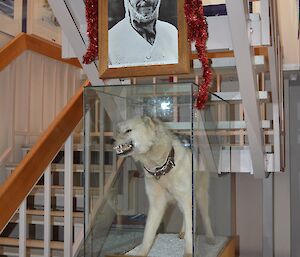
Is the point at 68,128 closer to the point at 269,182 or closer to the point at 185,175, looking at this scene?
the point at 185,175

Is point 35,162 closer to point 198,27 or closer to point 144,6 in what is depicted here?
point 144,6

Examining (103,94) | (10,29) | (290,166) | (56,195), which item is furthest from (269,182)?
(10,29)

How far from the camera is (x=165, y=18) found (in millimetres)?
1793

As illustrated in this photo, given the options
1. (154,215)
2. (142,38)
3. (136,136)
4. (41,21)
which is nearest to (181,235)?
(154,215)

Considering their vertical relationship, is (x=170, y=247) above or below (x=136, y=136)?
below

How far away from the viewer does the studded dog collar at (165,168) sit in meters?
1.78

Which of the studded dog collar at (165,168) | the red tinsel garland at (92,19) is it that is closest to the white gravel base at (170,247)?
the studded dog collar at (165,168)

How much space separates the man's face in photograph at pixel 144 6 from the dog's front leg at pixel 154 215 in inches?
27.7

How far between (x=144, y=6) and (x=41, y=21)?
264 cm

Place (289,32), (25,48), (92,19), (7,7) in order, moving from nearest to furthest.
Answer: (92,19) < (25,48) < (289,32) < (7,7)

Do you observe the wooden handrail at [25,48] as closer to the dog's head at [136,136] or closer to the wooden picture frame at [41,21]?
the wooden picture frame at [41,21]

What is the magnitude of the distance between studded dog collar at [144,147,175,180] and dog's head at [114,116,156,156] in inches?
3.7

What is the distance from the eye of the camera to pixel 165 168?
1806 mm

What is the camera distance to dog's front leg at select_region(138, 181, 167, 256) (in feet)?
6.05
